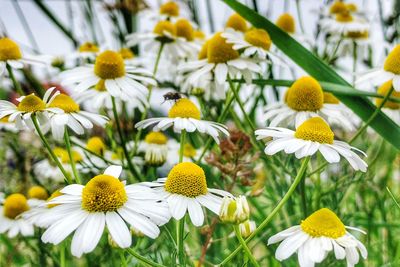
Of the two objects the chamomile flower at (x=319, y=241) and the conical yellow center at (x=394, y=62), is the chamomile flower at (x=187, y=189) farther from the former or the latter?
the conical yellow center at (x=394, y=62)

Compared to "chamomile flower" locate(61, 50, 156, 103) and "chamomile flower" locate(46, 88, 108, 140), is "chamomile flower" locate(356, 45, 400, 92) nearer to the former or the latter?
"chamomile flower" locate(61, 50, 156, 103)

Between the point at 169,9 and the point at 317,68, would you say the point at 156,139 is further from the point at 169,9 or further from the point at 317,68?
the point at 169,9

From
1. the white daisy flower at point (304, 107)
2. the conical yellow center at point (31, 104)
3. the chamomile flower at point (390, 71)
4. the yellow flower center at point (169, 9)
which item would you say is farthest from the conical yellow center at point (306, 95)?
the yellow flower center at point (169, 9)

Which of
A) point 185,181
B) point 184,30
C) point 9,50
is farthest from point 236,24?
point 185,181

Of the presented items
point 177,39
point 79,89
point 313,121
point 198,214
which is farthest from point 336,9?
point 198,214

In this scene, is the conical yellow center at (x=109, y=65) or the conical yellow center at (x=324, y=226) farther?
the conical yellow center at (x=109, y=65)

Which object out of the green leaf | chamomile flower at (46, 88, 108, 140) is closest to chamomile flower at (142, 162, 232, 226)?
chamomile flower at (46, 88, 108, 140)
